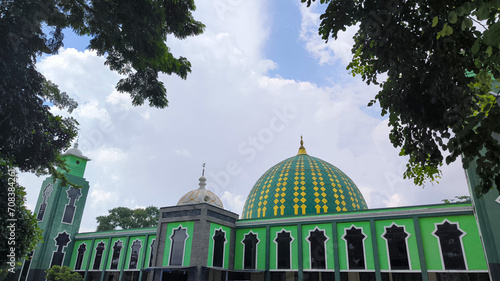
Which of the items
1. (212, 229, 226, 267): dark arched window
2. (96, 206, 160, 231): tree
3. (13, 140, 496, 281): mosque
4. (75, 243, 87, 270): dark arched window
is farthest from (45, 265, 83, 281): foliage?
(96, 206, 160, 231): tree

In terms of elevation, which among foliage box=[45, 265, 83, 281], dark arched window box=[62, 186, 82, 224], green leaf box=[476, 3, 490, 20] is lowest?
foliage box=[45, 265, 83, 281]

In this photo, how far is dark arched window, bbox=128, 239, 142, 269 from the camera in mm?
21562

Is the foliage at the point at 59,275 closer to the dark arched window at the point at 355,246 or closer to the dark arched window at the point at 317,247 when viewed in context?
the dark arched window at the point at 317,247

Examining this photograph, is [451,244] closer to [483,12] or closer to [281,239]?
[281,239]

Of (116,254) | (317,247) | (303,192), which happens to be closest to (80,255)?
(116,254)

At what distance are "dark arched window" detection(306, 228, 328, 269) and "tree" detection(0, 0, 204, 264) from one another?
11673 millimetres

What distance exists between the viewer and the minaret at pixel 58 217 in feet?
76.2

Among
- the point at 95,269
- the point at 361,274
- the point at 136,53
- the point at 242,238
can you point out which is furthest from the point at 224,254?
the point at 136,53

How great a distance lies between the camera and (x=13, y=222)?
736 cm

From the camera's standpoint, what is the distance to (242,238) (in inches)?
760

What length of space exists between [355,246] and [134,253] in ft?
48.4

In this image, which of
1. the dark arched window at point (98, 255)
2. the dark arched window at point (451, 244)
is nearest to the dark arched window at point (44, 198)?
the dark arched window at point (98, 255)

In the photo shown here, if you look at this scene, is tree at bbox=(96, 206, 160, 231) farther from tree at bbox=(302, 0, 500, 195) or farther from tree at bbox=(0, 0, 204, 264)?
tree at bbox=(302, 0, 500, 195)

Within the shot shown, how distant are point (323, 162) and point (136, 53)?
19.5m
